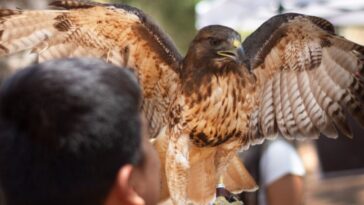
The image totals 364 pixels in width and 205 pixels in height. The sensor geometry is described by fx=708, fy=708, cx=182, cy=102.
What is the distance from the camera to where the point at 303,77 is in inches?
144

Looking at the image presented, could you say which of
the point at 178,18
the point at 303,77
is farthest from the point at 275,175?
the point at 178,18

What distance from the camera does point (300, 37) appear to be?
3441mm

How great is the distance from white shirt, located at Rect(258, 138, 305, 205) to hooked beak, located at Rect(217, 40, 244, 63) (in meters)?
0.99

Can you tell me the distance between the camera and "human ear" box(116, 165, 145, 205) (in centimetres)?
147

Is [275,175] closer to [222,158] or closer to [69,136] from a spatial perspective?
[222,158]

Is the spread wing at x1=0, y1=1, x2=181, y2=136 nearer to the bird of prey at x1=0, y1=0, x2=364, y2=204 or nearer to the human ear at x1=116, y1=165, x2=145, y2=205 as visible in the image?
the bird of prey at x1=0, y1=0, x2=364, y2=204

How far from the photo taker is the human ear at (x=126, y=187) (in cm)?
147

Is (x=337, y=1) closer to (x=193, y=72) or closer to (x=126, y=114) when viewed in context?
(x=193, y=72)

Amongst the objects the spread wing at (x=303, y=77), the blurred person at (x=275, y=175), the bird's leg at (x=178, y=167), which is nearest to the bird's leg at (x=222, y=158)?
the bird's leg at (x=178, y=167)

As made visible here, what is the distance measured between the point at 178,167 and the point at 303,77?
0.86 metres

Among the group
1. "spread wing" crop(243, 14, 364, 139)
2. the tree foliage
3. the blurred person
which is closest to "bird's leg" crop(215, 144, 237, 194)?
"spread wing" crop(243, 14, 364, 139)

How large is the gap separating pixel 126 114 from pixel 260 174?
2.67 meters

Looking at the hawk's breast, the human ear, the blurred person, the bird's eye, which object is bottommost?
the blurred person

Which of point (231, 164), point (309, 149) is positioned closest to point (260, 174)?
point (231, 164)
